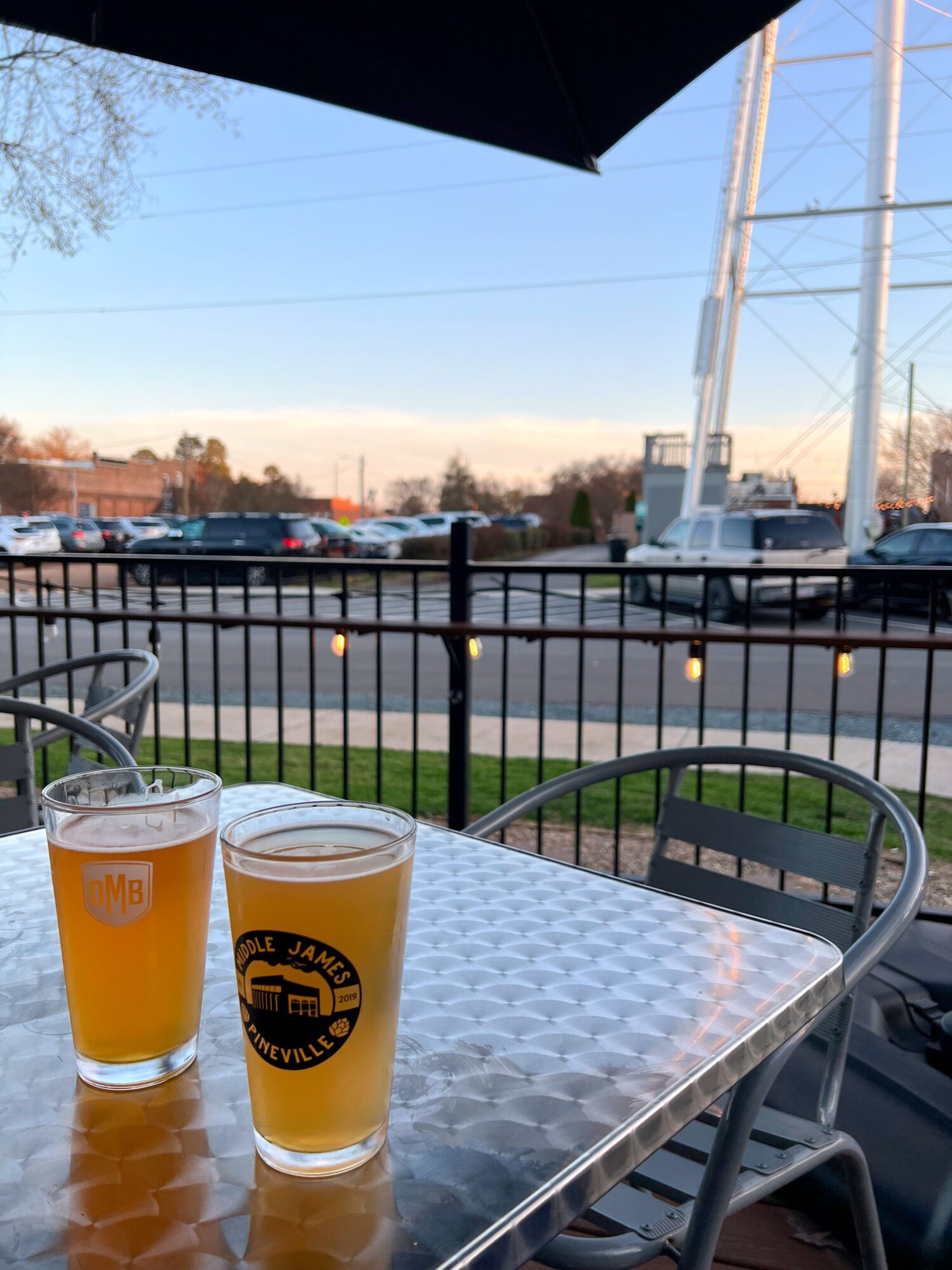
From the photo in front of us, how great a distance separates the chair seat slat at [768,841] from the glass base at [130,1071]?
0.90m

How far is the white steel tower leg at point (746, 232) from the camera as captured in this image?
1970 centimetres

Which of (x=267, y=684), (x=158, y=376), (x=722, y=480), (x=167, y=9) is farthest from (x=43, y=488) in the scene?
(x=167, y=9)

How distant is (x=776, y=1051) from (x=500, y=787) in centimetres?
399

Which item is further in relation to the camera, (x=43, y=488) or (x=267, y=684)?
(x=43, y=488)

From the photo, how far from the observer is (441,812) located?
4.76 m

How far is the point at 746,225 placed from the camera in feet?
72.2

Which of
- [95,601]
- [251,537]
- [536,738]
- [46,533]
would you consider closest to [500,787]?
[536,738]

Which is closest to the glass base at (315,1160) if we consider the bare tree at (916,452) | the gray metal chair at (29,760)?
the gray metal chair at (29,760)

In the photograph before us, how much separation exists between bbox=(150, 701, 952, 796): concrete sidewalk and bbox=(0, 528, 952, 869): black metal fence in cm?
3

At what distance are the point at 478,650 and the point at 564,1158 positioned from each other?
9.07 ft

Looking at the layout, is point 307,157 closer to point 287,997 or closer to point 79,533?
point 79,533

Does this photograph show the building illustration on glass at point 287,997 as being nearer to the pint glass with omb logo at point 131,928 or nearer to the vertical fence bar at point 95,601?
the pint glass with omb logo at point 131,928

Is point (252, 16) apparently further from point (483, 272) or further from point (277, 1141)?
point (483, 272)

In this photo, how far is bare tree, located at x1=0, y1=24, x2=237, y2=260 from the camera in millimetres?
5145
